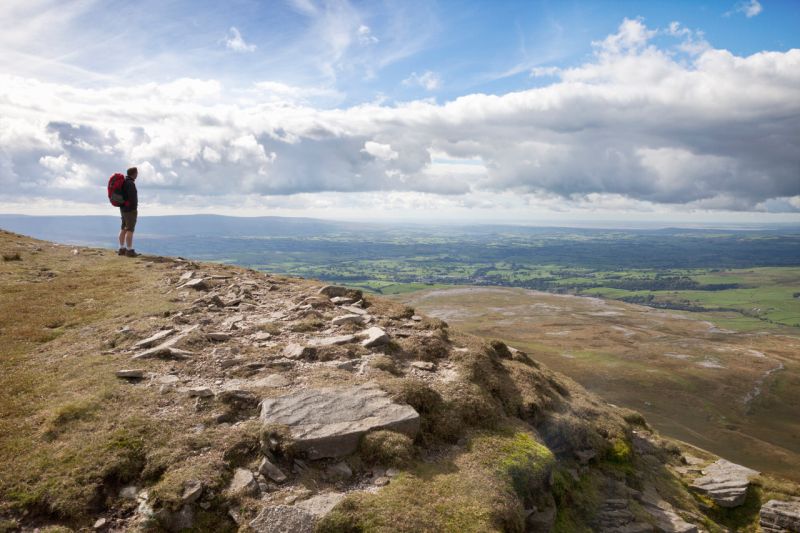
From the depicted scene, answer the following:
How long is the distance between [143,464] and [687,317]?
771ft

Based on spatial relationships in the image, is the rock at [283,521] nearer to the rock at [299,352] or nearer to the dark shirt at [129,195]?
the rock at [299,352]

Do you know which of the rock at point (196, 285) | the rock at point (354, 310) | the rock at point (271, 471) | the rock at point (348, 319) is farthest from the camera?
the rock at point (196, 285)

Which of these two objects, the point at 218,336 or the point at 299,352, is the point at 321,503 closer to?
the point at 299,352

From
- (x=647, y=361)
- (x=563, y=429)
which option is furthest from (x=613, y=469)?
(x=647, y=361)

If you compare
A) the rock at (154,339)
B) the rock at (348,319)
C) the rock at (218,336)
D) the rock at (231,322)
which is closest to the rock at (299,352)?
the rock at (218,336)

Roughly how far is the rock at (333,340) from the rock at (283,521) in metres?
8.88

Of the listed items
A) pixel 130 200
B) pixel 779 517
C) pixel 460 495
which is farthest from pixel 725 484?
pixel 130 200

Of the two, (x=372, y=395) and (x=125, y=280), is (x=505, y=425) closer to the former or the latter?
(x=372, y=395)

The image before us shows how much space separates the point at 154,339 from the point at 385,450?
11.7 m

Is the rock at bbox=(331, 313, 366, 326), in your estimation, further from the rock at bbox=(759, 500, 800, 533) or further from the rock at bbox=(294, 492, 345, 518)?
the rock at bbox=(759, 500, 800, 533)

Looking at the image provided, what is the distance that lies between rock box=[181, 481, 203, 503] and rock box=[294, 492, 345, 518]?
2.49 meters

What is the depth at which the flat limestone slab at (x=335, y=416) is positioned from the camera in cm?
1319

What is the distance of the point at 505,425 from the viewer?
17.0 m

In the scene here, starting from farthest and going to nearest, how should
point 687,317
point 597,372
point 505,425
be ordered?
point 687,317, point 597,372, point 505,425
